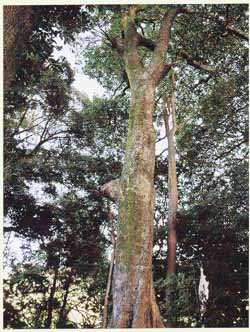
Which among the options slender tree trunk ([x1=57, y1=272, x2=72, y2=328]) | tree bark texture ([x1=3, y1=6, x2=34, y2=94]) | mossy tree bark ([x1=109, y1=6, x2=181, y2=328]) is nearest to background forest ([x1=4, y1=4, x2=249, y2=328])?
slender tree trunk ([x1=57, y1=272, x2=72, y2=328])

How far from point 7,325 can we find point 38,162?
3.81m

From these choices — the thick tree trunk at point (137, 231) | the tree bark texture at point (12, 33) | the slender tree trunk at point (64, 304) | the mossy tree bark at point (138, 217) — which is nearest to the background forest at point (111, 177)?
the slender tree trunk at point (64, 304)

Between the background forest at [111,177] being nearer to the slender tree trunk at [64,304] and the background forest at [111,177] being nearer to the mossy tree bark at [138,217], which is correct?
the slender tree trunk at [64,304]

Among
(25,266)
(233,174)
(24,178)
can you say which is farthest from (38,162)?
(233,174)

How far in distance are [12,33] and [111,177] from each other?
6.75 meters

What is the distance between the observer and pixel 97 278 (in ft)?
29.9

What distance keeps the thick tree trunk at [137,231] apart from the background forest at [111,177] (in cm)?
245

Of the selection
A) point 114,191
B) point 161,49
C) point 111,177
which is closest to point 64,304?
point 111,177

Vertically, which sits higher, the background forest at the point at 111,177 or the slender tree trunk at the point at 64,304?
the background forest at the point at 111,177

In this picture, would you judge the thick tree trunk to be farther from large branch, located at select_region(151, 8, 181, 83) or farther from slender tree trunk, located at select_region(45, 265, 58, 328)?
slender tree trunk, located at select_region(45, 265, 58, 328)

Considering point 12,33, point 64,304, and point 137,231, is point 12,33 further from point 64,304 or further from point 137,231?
point 64,304

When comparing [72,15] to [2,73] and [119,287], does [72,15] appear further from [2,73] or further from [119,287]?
[119,287]

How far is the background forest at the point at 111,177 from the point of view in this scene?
7891mm

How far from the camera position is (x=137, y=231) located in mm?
4539
